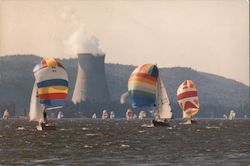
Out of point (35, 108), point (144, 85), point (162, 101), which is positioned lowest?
point (35, 108)

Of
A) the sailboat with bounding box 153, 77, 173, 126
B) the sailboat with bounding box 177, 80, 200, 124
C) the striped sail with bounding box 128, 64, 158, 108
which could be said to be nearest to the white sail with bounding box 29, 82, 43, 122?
the striped sail with bounding box 128, 64, 158, 108

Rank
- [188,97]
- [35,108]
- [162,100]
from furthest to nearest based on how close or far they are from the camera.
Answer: [188,97], [162,100], [35,108]

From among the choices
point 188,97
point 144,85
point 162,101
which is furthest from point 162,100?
point 188,97

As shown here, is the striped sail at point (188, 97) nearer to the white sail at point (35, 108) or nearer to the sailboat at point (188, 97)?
the sailboat at point (188, 97)

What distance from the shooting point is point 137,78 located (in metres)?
120

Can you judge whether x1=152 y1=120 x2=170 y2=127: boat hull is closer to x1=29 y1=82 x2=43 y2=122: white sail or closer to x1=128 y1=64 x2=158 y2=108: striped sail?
x1=128 y1=64 x2=158 y2=108: striped sail

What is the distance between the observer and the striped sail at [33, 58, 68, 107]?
103 m

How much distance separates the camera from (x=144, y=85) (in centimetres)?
11988

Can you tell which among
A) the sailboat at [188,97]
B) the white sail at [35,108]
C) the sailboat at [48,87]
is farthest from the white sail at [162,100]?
the sailboat at [188,97]

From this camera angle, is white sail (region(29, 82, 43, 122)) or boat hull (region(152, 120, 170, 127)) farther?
boat hull (region(152, 120, 170, 127))

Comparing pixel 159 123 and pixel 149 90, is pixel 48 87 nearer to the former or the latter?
pixel 149 90

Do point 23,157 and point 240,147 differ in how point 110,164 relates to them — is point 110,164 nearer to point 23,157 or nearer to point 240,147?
point 23,157

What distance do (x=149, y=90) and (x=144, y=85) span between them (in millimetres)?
1464

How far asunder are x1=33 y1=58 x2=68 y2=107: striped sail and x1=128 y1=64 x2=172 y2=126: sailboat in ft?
60.6
